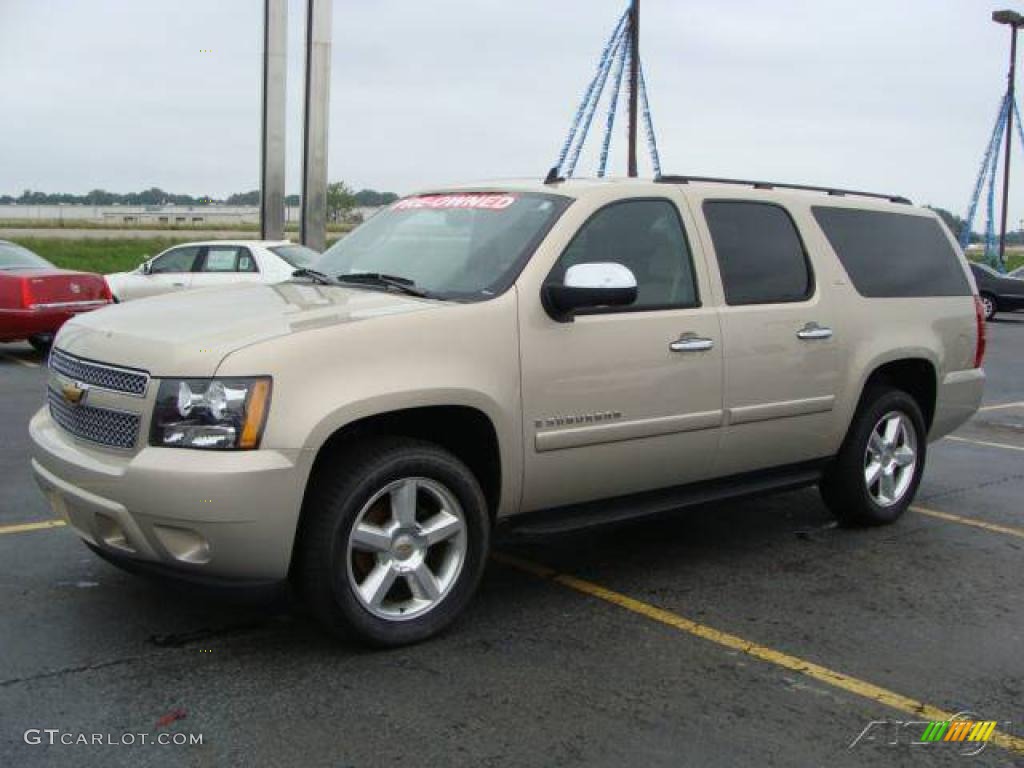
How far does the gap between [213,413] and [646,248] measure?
2158 mm

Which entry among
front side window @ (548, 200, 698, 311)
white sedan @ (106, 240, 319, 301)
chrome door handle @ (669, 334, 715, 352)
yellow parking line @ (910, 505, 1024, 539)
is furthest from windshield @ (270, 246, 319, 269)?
chrome door handle @ (669, 334, 715, 352)

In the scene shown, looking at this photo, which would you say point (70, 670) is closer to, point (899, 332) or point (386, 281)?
point (386, 281)

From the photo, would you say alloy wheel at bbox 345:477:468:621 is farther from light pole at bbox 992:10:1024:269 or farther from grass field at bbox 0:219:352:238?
grass field at bbox 0:219:352:238

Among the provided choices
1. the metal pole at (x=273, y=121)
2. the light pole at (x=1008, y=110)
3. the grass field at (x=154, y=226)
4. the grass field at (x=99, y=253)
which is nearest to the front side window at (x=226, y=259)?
the metal pole at (x=273, y=121)

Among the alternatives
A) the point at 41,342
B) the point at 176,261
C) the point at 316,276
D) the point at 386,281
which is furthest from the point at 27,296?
the point at 386,281

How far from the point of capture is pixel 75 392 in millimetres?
3988

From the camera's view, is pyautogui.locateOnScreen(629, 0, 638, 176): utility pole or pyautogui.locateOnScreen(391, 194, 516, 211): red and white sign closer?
pyautogui.locateOnScreen(391, 194, 516, 211): red and white sign

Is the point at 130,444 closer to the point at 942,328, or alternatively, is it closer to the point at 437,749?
the point at 437,749

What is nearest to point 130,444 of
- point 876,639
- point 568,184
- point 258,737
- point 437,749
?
point 258,737

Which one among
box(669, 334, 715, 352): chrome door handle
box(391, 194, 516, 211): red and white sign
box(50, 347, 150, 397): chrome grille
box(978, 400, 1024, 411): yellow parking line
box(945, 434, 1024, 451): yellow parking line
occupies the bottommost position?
box(945, 434, 1024, 451): yellow parking line

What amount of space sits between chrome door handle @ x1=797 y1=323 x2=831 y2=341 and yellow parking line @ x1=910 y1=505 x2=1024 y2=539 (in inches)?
64.7

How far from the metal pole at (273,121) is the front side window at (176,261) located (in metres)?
4.81

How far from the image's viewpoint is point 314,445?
12.1 feet

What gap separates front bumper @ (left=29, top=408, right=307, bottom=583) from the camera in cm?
355
